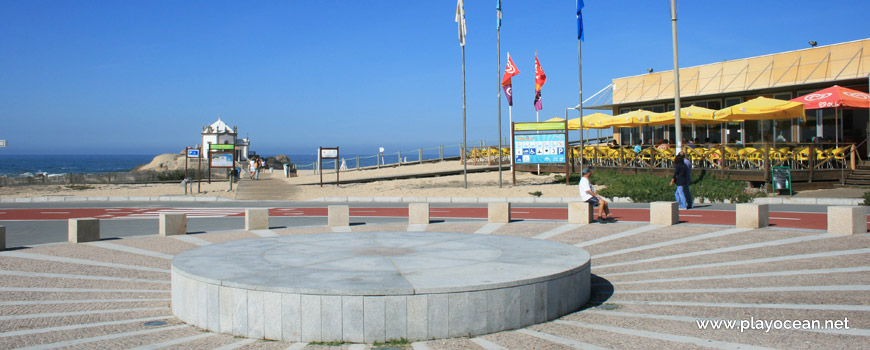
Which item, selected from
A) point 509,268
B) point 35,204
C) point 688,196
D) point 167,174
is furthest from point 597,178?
point 167,174

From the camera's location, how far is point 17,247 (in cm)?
1385

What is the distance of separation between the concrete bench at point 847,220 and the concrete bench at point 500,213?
707 cm

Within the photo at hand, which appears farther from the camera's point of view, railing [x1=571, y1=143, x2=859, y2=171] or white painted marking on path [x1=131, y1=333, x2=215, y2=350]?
railing [x1=571, y1=143, x2=859, y2=171]

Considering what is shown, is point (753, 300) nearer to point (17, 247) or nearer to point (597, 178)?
point (17, 247)

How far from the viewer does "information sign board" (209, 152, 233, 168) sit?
1388 inches

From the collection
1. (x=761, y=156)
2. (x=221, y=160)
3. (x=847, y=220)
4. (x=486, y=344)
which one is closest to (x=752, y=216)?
(x=847, y=220)

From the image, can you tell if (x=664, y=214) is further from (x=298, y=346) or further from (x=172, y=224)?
(x=172, y=224)

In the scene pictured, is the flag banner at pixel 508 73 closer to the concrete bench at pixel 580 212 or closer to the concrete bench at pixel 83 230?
the concrete bench at pixel 580 212

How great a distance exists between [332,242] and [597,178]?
62.8 ft

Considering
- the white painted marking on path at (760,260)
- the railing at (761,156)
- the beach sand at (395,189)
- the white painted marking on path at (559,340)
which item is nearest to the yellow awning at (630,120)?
the railing at (761,156)

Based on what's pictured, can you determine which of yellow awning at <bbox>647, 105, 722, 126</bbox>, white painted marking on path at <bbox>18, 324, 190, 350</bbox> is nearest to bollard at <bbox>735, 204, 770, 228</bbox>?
white painted marking on path at <bbox>18, 324, 190, 350</bbox>

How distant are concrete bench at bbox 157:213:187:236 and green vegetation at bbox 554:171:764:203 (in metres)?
15.0

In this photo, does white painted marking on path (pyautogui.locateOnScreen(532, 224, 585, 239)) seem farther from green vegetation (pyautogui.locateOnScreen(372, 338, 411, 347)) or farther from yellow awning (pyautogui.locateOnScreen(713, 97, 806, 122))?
yellow awning (pyautogui.locateOnScreen(713, 97, 806, 122))

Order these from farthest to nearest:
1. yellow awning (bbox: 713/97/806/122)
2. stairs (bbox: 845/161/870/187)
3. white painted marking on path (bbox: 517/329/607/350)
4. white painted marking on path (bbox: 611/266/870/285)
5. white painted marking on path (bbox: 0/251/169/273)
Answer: yellow awning (bbox: 713/97/806/122), stairs (bbox: 845/161/870/187), white painted marking on path (bbox: 0/251/169/273), white painted marking on path (bbox: 611/266/870/285), white painted marking on path (bbox: 517/329/607/350)
